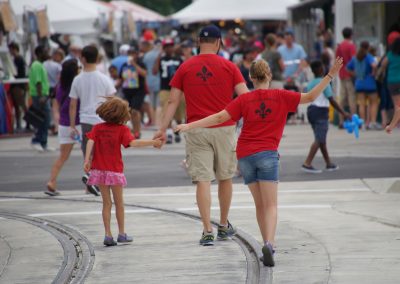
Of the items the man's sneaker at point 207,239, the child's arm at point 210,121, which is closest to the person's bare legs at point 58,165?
the man's sneaker at point 207,239

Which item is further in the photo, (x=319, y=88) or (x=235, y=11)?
(x=235, y=11)

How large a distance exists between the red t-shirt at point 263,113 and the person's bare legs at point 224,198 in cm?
122

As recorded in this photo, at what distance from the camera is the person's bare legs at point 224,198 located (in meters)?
10.6

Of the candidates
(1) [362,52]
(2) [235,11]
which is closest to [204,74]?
(1) [362,52]

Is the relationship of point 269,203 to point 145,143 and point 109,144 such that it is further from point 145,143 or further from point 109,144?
point 109,144

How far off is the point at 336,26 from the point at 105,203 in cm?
1668

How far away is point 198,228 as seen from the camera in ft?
37.3

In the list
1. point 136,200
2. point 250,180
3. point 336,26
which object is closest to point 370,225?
point 250,180

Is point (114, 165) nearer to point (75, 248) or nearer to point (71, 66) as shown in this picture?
point (75, 248)

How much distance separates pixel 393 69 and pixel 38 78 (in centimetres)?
668

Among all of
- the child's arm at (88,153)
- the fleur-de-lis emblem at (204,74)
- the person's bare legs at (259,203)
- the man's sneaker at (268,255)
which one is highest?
the fleur-de-lis emblem at (204,74)

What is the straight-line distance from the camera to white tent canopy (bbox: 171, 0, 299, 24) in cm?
4527

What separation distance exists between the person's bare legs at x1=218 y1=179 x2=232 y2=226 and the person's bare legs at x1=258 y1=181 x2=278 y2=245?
1141 millimetres

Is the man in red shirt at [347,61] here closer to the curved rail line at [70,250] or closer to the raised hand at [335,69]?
the curved rail line at [70,250]
